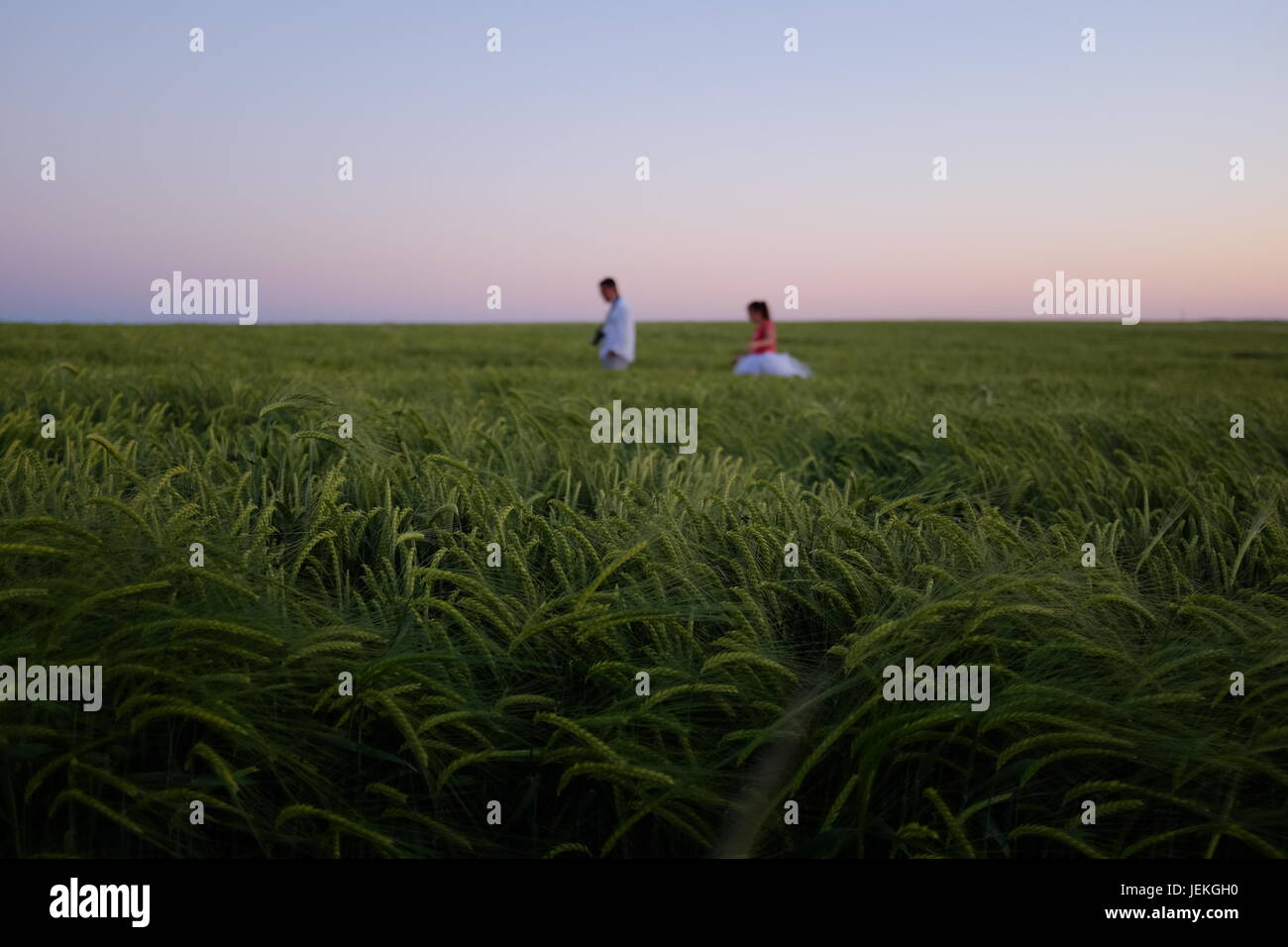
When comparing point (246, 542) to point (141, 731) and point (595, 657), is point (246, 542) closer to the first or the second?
point (141, 731)

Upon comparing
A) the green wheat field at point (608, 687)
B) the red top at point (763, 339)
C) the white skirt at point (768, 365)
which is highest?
the red top at point (763, 339)

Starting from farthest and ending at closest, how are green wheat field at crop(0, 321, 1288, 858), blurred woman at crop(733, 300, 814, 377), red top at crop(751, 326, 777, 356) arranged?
1. red top at crop(751, 326, 777, 356)
2. blurred woman at crop(733, 300, 814, 377)
3. green wheat field at crop(0, 321, 1288, 858)

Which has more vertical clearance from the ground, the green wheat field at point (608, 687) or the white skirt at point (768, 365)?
the white skirt at point (768, 365)

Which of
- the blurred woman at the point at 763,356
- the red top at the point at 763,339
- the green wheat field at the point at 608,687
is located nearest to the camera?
the green wheat field at the point at 608,687

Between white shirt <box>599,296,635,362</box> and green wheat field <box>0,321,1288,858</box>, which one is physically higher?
white shirt <box>599,296,635,362</box>

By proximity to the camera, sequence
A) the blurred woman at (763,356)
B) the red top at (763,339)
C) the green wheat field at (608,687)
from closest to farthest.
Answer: the green wheat field at (608,687) < the blurred woman at (763,356) < the red top at (763,339)

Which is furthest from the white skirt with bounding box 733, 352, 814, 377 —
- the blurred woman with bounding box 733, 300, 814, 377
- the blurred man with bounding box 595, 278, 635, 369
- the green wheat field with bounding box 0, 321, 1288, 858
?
the green wheat field with bounding box 0, 321, 1288, 858

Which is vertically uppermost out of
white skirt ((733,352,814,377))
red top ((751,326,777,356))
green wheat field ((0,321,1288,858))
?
red top ((751,326,777,356))

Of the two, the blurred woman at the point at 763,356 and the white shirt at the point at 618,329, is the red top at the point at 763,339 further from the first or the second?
the white shirt at the point at 618,329

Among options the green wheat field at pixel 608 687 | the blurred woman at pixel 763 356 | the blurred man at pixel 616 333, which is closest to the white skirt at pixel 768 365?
the blurred woman at pixel 763 356

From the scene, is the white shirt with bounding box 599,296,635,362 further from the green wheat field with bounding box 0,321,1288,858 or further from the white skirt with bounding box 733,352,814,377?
the green wheat field with bounding box 0,321,1288,858

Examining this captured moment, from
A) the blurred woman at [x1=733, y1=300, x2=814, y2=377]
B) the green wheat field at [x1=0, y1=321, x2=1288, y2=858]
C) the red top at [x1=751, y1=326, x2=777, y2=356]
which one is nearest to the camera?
the green wheat field at [x1=0, y1=321, x2=1288, y2=858]
